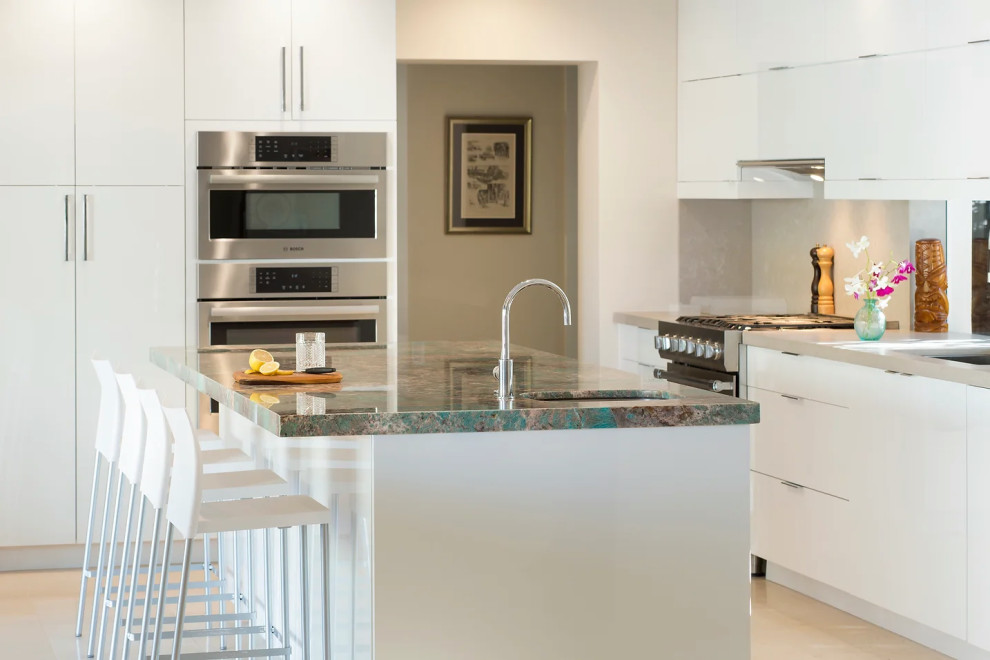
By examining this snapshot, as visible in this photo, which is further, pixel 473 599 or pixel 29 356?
pixel 29 356

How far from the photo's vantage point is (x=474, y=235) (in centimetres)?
709

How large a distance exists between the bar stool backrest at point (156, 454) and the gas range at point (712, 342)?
232 cm

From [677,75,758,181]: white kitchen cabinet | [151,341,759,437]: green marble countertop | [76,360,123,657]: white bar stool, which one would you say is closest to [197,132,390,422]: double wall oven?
[76,360,123,657]: white bar stool

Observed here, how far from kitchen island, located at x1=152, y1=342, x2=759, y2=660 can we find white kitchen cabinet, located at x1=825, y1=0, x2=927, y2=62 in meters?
1.96

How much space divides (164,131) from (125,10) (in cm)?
49

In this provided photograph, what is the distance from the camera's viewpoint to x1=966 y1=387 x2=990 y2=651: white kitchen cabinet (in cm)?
356

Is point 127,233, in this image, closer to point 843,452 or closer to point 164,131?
point 164,131

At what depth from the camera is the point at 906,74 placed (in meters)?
4.31

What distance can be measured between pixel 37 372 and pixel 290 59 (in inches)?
62.3

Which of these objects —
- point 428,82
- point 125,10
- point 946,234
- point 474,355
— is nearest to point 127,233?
point 125,10

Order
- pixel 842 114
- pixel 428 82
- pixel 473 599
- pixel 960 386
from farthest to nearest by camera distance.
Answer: pixel 428 82 < pixel 842 114 < pixel 960 386 < pixel 473 599

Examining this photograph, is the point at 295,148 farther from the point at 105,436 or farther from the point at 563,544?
the point at 563,544

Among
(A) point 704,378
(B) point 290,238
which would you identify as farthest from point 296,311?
(A) point 704,378

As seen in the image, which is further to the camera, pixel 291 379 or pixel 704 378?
pixel 704 378
